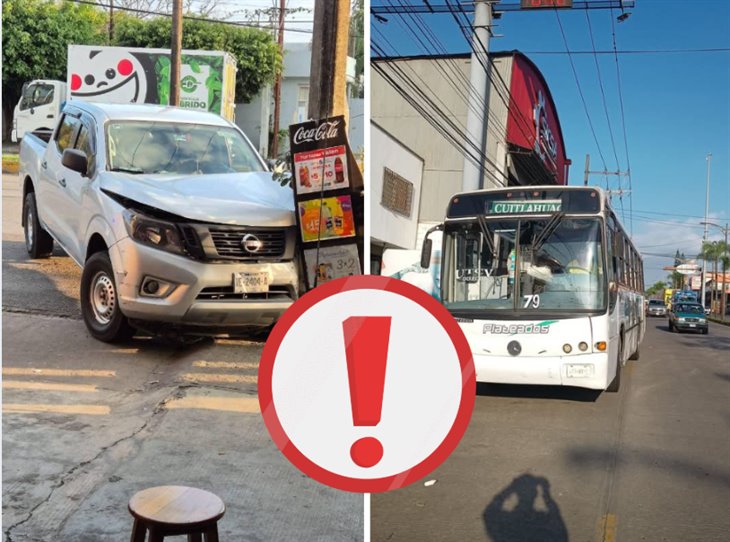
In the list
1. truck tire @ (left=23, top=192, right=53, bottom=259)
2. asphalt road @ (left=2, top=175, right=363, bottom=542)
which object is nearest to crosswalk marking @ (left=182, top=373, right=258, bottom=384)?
asphalt road @ (left=2, top=175, right=363, bottom=542)

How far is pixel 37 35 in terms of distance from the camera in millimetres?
2158

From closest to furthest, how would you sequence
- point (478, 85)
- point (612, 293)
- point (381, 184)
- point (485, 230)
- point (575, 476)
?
point (381, 184)
point (575, 476)
point (485, 230)
point (612, 293)
point (478, 85)

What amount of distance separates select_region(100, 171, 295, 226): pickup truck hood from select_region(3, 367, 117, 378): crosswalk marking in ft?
1.82

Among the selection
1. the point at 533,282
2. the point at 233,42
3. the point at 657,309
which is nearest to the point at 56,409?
the point at 233,42

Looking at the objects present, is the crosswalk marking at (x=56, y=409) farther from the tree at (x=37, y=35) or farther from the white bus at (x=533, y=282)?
the white bus at (x=533, y=282)

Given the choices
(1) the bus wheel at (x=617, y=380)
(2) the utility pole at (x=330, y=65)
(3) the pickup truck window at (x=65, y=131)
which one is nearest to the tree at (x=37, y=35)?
(3) the pickup truck window at (x=65, y=131)

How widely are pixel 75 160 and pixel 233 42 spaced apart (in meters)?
0.53

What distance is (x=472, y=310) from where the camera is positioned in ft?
18.2

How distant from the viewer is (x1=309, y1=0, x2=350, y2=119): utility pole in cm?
218

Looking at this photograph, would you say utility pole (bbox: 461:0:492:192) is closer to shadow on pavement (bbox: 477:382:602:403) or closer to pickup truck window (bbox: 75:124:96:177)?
shadow on pavement (bbox: 477:382:602:403)

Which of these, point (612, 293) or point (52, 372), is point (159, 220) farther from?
point (612, 293)

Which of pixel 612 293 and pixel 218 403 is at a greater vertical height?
pixel 612 293

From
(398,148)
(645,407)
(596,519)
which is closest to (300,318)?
(398,148)

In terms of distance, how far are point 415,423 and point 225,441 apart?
792 mm
